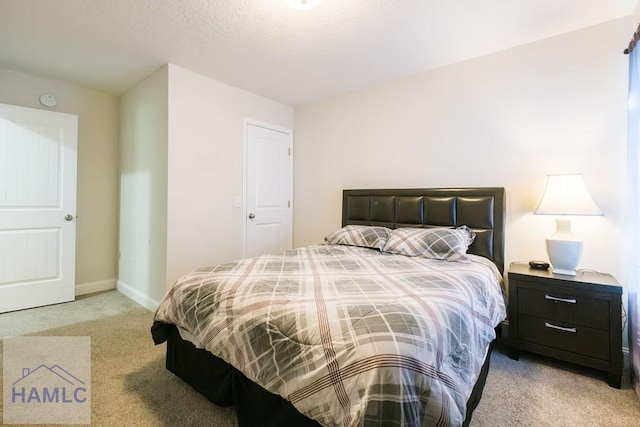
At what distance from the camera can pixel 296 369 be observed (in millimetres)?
1099

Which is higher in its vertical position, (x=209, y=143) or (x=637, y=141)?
(x=209, y=143)

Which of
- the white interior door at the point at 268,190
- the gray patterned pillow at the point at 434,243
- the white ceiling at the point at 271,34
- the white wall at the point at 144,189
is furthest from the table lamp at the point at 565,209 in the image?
the white wall at the point at 144,189

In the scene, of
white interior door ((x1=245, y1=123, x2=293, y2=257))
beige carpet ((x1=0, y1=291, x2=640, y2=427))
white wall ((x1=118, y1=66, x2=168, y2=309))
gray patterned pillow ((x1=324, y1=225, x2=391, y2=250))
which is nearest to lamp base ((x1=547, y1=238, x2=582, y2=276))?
beige carpet ((x1=0, y1=291, x2=640, y2=427))

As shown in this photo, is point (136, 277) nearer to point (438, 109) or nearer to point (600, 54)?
point (438, 109)

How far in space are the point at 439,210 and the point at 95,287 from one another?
13.5 feet

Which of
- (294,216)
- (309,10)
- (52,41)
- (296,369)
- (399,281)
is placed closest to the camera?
(296,369)

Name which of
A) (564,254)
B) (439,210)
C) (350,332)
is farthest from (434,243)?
(350,332)

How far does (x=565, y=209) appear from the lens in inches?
81.9

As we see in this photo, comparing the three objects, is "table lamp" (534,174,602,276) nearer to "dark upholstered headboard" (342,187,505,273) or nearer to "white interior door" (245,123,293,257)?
"dark upholstered headboard" (342,187,505,273)

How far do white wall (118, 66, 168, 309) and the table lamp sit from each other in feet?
10.6

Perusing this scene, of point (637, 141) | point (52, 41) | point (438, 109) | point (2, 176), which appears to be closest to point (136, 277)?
point (2, 176)

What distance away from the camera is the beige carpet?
1.53 meters

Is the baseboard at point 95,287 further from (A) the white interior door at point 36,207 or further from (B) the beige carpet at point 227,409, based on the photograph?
(B) the beige carpet at point 227,409

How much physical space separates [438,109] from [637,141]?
149 centimetres
